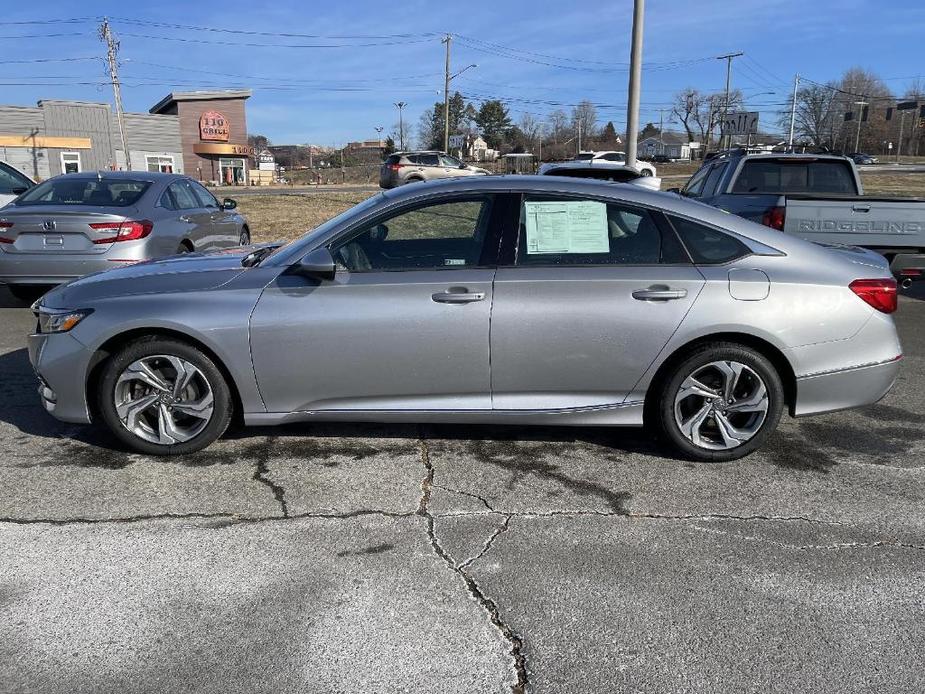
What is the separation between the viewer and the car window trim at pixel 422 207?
434 centimetres

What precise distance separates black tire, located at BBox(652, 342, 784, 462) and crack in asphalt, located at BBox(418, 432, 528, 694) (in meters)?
1.35

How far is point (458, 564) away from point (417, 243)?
2.08 m

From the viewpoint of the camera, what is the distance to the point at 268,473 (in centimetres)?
426

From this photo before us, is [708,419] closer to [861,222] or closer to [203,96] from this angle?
[861,222]

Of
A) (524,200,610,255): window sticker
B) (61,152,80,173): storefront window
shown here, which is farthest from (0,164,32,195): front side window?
(61,152,80,173): storefront window

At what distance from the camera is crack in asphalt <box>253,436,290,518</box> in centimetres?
392

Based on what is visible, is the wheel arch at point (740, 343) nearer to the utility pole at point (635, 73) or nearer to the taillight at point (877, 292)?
the taillight at point (877, 292)

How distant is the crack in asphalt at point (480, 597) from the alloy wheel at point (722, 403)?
1472mm

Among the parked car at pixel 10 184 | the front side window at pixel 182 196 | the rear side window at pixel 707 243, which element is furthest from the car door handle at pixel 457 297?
the parked car at pixel 10 184

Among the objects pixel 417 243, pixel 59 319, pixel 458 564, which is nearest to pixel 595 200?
pixel 417 243

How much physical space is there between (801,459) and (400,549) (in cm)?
250

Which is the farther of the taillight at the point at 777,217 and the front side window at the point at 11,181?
the front side window at the point at 11,181

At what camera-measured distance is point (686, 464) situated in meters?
4.44

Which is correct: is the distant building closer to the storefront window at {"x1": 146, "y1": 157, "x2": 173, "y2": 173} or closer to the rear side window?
the storefront window at {"x1": 146, "y1": 157, "x2": 173, "y2": 173}
